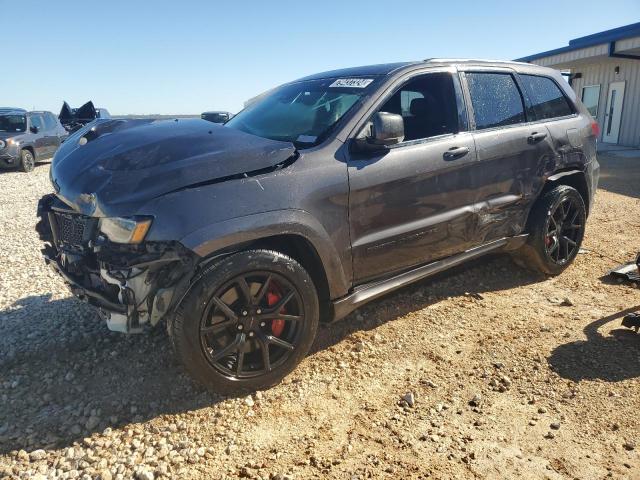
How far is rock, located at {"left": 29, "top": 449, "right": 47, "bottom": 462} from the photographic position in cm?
242

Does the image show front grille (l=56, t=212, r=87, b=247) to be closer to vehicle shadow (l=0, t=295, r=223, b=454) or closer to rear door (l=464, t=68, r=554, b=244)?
vehicle shadow (l=0, t=295, r=223, b=454)

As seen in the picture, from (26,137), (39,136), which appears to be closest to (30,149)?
(26,137)

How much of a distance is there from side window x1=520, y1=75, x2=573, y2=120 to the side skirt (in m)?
1.15

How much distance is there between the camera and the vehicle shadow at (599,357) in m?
3.04

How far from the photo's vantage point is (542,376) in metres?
3.05

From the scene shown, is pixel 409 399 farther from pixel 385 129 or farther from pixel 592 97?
pixel 592 97

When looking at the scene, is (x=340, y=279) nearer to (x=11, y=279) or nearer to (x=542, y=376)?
(x=542, y=376)

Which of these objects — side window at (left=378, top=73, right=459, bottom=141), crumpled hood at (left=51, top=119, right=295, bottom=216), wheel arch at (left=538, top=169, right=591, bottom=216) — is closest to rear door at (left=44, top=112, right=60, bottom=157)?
crumpled hood at (left=51, top=119, right=295, bottom=216)

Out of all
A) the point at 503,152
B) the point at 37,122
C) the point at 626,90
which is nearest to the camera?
the point at 503,152

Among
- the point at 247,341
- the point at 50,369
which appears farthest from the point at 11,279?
the point at 247,341

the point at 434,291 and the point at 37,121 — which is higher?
the point at 37,121

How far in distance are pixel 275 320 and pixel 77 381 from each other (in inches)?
52.3

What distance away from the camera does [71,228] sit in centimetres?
293

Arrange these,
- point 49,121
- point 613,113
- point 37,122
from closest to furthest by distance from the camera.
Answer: point 37,122
point 49,121
point 613,113
